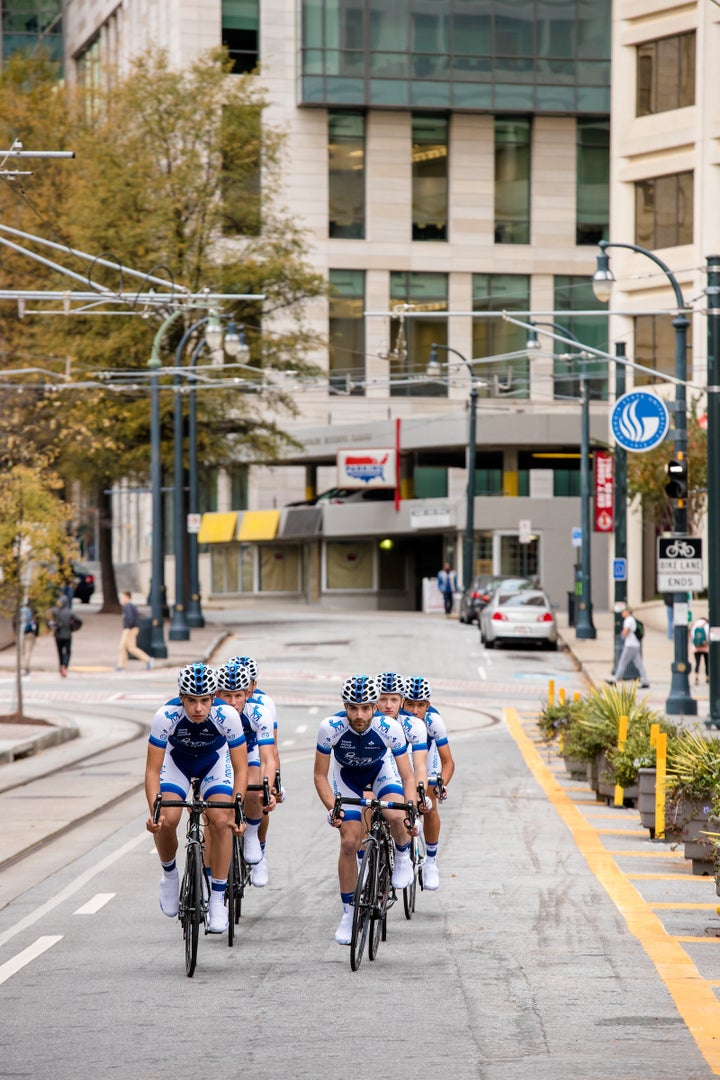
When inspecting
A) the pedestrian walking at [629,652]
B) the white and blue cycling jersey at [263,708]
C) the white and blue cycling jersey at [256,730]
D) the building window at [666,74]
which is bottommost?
the pedestrian walking at [629,652]

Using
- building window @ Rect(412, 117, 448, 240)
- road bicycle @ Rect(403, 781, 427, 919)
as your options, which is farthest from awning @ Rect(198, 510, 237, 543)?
road bicycle @ Rect(403, 781, 427, 919)

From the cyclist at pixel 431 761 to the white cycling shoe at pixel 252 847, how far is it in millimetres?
1245

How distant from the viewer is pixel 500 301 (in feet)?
270

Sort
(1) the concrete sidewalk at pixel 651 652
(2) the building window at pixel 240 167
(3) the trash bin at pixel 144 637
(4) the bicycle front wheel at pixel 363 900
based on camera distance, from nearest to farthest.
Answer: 1. (4) the bicycle front wheel at pixel 363 900
2. (1) the concrete sidewalk at pixel 651 652
3. (3) the trash bin at pixel 144 637
4. (2) the building window at pixel 240 167

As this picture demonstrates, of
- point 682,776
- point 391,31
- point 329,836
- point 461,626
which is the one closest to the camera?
point 682,776

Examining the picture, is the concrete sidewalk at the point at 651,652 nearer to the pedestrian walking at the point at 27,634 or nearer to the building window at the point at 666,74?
the pedestrian walking at the point at 27,634

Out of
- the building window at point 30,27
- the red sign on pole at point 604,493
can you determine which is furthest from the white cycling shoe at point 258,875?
the building window at point 30,27

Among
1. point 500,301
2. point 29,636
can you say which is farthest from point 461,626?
point 500,301

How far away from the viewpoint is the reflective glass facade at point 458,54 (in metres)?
77.5

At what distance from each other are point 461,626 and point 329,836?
38.7 metres

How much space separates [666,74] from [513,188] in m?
24.8

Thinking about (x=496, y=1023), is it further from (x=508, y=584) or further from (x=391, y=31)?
(x=391, y=31)

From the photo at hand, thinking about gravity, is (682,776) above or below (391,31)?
Result: below

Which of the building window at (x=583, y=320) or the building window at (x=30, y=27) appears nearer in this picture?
the building window at (x=583, y=320)
